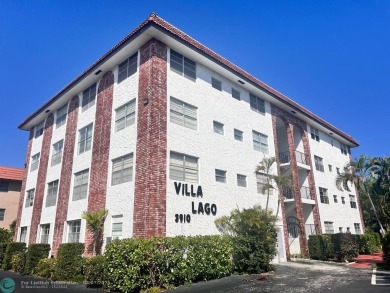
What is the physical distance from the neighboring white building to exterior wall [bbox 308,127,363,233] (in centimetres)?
126

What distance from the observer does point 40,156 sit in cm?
2709

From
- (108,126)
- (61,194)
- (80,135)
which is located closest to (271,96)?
(108,126)

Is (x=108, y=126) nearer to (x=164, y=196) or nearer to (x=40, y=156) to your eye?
(x=164, y=196)

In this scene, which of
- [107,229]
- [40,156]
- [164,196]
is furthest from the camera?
[40,156]

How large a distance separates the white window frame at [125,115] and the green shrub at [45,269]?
859 centimetres

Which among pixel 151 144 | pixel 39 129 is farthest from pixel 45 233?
pixel 151 144

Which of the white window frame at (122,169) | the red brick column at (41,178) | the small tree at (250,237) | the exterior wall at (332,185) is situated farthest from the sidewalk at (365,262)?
the red brick column at (41,178)

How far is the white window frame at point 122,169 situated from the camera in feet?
54.1

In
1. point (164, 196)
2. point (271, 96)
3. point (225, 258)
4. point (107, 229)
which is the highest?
point (271, 96)

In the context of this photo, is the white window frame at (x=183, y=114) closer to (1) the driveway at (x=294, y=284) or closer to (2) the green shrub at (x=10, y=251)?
(1) the driveway at (x=294, y=284)

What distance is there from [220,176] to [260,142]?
650cm

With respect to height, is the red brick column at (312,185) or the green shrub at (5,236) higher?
the red brick column at (312,185)

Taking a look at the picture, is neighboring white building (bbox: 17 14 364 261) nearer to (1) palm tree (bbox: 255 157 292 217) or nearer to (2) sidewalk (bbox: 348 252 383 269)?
(1) palm tree (bbox: 255 157 292 217)

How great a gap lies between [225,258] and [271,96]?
14.9 metres
